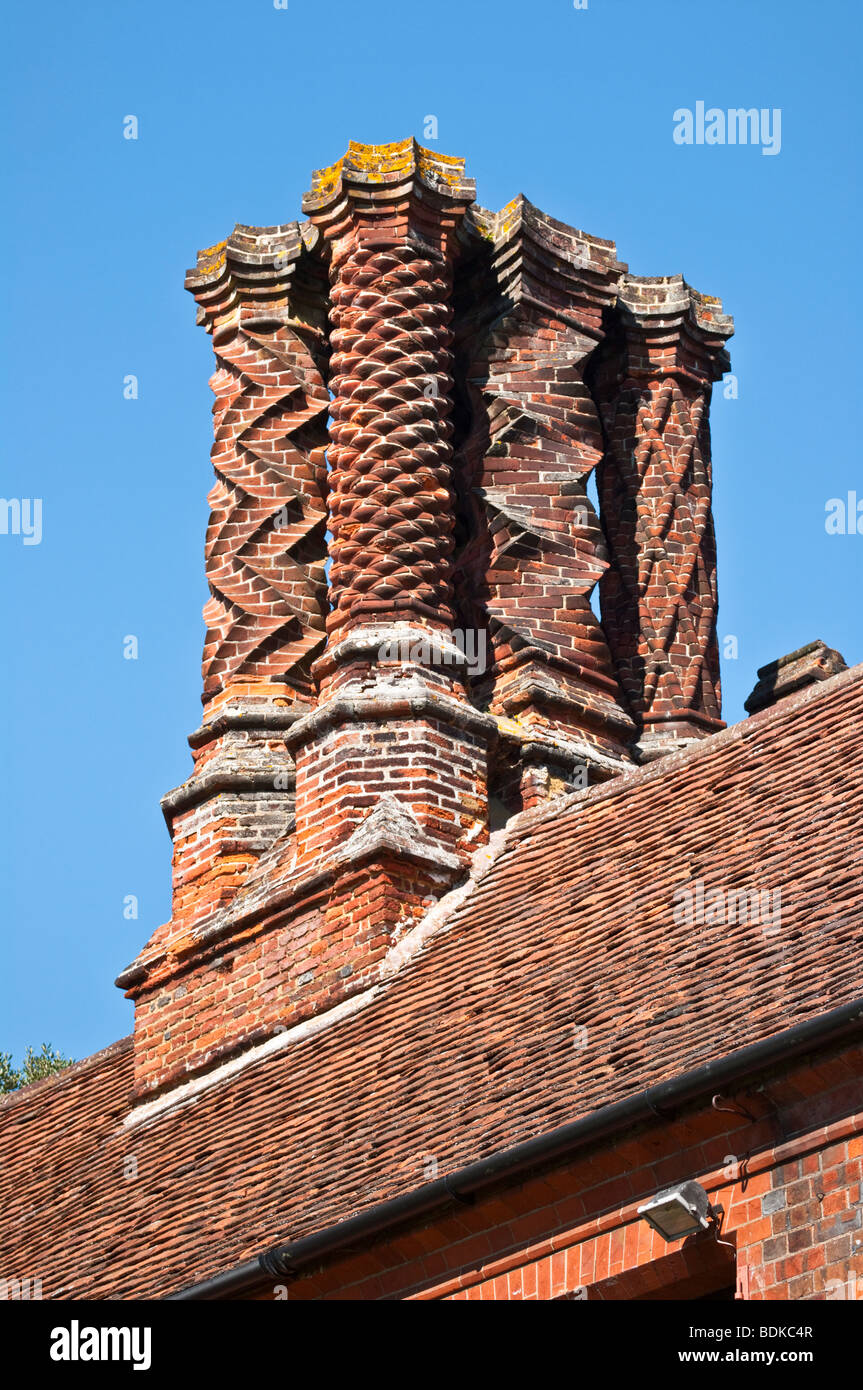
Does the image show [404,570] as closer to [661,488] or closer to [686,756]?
[686,756]

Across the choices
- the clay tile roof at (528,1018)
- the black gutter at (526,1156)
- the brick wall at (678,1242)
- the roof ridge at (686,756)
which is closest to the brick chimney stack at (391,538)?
the roof ridge at (686,756)

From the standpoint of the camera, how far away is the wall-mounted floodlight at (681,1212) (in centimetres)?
962

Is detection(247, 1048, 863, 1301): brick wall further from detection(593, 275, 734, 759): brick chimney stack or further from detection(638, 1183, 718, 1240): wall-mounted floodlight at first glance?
detection(593, 275, 734, 759): brick chimney stack

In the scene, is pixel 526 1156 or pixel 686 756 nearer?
pixel 526 1156

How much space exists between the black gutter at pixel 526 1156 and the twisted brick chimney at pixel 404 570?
3.06 meters

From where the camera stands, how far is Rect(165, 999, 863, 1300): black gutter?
9484 mm

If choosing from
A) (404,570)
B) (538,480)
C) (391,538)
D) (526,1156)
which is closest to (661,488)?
(538,480)

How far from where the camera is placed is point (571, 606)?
54.3ft

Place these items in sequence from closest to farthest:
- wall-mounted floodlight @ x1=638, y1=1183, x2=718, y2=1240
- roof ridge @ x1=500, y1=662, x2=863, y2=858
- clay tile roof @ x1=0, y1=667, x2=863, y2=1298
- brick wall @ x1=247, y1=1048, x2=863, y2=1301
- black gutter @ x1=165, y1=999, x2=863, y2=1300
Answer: brick wall @ x1=247, y1=1048, x2=863, y2=1301
black gutter @ x1=165, y1=999, x2=863, y2=1300
wall-mounted floodlight @ x1=638, y1=1183, x2=718, y2=1240
clay tile roof @ x1=0, y1=667, x2=863, y2=1298
roof ridge @ x1=500, y1=662, x2=863, y2=858

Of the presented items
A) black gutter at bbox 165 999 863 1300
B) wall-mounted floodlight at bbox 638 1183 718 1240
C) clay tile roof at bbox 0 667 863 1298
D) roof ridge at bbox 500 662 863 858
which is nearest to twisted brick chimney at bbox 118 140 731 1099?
roof ridge at bbox 500 662 863 858

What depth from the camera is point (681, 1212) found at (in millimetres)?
9633

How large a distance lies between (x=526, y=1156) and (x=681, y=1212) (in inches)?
31.9

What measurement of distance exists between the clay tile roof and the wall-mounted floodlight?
1.84 ft

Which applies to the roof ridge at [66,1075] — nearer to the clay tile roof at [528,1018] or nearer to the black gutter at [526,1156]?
the clay tile roof at [528,1018]
